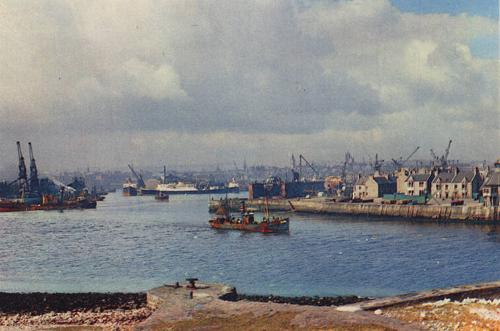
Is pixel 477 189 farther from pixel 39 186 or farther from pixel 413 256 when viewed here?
pixel 39 186

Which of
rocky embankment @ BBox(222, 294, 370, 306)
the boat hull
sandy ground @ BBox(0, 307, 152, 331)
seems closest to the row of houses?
the boat hull

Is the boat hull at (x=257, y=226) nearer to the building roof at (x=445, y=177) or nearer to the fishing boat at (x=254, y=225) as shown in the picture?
the fishing boat at (x=254, y=225)

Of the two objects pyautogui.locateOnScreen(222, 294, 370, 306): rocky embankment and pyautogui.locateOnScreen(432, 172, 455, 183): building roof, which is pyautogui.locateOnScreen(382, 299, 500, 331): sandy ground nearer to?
pyautogui.locateOnScreen(222, 294, 370, 306): rocky embankment

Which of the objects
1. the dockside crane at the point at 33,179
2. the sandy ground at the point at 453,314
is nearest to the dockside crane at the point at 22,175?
the dockside crane at the point at 33,179

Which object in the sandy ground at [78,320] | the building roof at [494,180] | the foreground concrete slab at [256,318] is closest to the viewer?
the foreground concrete slab at [256,318]

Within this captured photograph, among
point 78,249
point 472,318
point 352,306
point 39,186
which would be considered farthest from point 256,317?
point 39,186

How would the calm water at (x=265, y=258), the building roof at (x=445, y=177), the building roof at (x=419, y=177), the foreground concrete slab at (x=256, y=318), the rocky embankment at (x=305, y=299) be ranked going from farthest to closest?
1. the building roof at (x=419, y=177)
2. the building roof at (x=445, y=177)
3. the calm water at (x=265, y=258)
4. the rocky embankment at (x=305, y=299)
5. the foreground concrete slab at (x=256, y=318)
